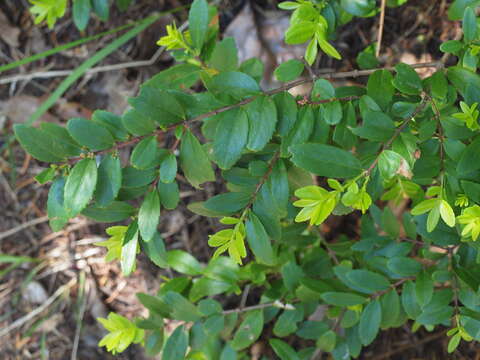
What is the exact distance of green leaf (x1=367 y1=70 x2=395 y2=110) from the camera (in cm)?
124

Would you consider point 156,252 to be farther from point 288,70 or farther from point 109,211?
point 288,70

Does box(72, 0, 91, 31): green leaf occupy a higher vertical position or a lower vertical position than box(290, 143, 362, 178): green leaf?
higher

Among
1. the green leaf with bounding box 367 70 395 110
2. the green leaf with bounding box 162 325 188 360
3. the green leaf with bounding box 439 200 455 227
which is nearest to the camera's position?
the green leaf with bounding box 439 200 455 227

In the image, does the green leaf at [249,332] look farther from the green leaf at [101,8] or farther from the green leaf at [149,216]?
the green leaf at [101,8]

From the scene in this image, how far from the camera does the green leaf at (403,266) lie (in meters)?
1.44

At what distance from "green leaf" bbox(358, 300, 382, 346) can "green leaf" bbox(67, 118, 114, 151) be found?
91 cm

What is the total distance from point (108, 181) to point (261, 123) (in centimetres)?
38

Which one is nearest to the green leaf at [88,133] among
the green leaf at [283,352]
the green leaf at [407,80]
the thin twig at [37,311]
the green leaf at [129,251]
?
the green leaf at [129,251]

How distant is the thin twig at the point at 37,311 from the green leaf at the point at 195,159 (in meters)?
1.69

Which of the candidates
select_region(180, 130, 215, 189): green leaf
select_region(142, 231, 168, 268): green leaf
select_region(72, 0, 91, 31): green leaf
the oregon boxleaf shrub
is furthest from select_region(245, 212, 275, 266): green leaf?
select_region(72, 0, 91, 31): green leaf

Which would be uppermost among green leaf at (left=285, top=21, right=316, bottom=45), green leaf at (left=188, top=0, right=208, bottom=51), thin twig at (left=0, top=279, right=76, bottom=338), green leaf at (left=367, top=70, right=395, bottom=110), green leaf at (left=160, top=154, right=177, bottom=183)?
green leaf at (left=188, top=0, right=208, bottom=51)

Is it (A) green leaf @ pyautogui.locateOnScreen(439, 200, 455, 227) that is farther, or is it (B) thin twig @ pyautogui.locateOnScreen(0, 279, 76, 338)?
(B) thin twig @ pyautogui.locateOnScreen(0, 279, 76, 338)

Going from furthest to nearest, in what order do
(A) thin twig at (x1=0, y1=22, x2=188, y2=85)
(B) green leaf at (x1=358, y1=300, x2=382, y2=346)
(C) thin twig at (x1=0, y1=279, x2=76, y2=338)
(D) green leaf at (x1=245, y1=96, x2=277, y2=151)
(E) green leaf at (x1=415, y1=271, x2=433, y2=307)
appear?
(C) thin twig at (x1=0, y1=279, x2=76, y2=338), (A) thin twig at (x1=0, y1=22, x2=188, y2=85), (B) green leaf at (x1=358, y1=300, x2=382, y2=346), (E) green leaf at (x1=415, y1=271, x2=433, y2=307), (D) green leaf at (x1=245, y1=96, x2=277, y2=151)

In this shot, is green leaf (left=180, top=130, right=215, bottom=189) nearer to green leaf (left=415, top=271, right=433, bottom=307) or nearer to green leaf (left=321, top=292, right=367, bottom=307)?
green leaf (left=321, top=292, right=367, bottom=307)
